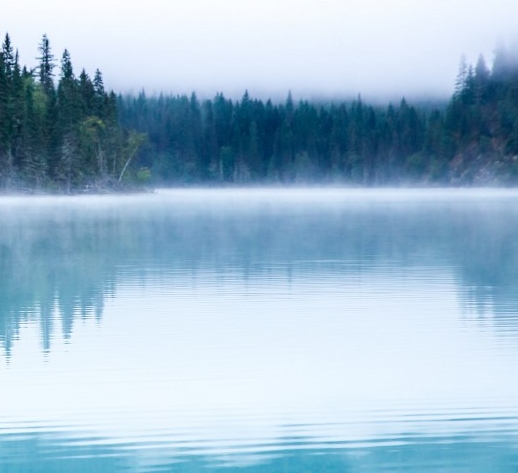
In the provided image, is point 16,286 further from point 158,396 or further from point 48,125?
point 48,125

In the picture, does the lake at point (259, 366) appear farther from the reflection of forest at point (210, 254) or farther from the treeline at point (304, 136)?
the treeline at point (304, 136)

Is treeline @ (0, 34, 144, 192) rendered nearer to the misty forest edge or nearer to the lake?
the misty forest edge

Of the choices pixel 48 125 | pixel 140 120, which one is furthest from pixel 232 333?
pixel 140 120

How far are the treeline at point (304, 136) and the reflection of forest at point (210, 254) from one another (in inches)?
4061

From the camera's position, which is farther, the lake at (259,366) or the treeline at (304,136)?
the treeline at (304,136)

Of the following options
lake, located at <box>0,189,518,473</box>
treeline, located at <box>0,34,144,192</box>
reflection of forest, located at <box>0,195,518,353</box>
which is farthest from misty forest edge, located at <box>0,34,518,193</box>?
lake, located at <box>0,189,518,473</box>

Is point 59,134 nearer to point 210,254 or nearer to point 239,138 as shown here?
point 210,254

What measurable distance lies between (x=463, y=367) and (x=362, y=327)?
255cm

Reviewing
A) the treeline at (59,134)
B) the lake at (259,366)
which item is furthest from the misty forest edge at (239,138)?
the lake at (259,366)

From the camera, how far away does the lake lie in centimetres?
734

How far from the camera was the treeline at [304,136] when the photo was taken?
458 ft

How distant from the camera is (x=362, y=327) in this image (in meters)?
12.4

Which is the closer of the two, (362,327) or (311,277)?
(362,327)

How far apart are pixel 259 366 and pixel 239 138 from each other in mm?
151020
